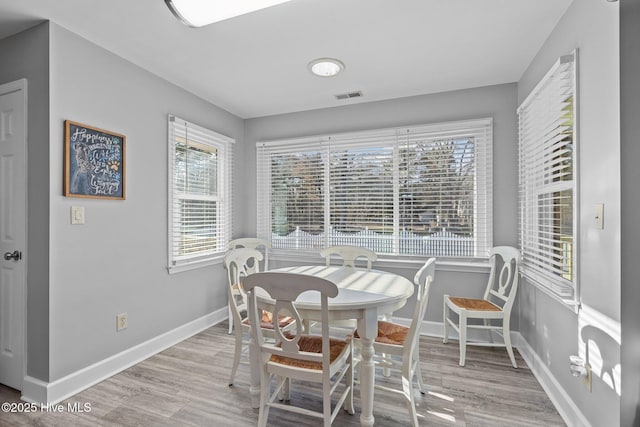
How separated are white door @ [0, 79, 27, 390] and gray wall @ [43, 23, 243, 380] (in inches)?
11.4

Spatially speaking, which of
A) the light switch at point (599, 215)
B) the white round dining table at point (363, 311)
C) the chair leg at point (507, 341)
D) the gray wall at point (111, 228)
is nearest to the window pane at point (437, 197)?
the chair leg at point (507, 341)

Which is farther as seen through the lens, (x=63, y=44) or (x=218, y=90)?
(x=218, y=90)

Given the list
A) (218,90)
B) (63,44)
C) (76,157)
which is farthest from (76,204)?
(218,90)

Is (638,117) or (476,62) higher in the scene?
(476,62)

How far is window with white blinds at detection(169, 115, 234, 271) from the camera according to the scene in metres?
3.13

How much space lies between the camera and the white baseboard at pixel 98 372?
2098 millimetres

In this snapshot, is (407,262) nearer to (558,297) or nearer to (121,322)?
(558,297)

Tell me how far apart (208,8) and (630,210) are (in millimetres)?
2195

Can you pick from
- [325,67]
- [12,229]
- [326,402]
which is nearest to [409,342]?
[326,402]

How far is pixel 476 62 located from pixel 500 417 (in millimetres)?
2644

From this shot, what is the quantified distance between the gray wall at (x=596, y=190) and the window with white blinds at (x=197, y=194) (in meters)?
3.17

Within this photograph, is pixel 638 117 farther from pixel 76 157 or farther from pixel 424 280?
pixel 76 157

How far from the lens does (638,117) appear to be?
1379 mm

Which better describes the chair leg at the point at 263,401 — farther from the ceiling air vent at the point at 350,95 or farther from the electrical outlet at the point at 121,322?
the ceiling air vent at the point at 350,95
